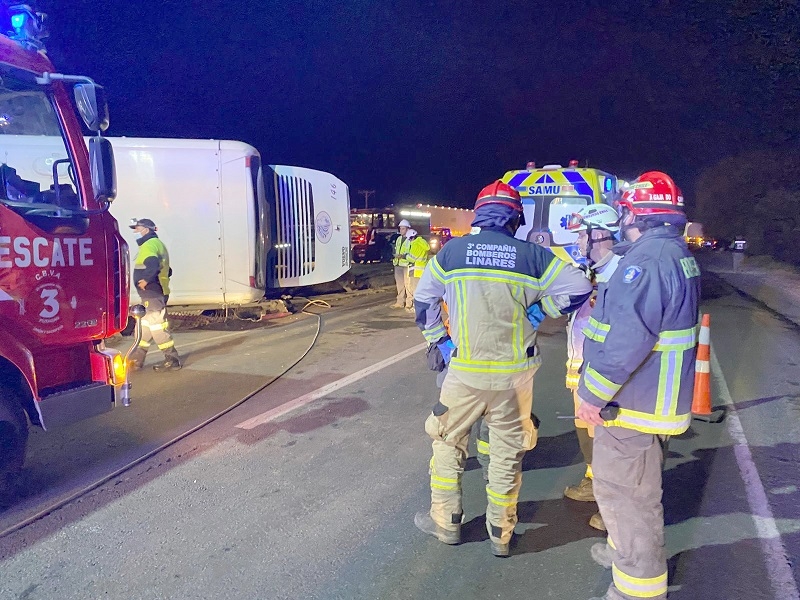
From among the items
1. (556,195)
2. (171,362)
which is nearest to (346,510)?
(171,362)

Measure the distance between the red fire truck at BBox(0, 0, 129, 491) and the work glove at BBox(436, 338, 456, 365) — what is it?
90.5 inches

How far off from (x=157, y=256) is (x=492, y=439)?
523cm

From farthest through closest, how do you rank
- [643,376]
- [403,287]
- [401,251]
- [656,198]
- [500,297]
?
[403,287], [401,251], [500,297], [656,198], [643,376]

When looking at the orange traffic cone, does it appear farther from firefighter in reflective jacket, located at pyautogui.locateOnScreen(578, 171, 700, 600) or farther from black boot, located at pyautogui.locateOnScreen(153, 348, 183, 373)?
black boot, located at pyautogui.locateOnScreen(153, 348, 183, 373)

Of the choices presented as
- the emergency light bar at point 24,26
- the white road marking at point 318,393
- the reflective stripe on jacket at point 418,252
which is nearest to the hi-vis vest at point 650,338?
the white road marking at point 318,393

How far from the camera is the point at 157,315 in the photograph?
7188 millimetres

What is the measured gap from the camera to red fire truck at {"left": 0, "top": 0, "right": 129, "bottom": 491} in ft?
11.8

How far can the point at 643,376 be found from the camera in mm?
2678

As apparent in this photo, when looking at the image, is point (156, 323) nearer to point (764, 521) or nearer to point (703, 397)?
point (703, 397)

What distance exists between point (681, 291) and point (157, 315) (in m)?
6.16

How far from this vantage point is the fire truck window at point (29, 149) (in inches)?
144

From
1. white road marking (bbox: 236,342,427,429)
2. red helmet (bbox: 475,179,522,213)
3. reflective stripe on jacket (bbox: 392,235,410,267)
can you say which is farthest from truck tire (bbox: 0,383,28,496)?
reflective stripe on jacket (bbox: 392,235,410,267)

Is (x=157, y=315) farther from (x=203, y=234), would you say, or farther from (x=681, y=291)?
(x=681, y=291)

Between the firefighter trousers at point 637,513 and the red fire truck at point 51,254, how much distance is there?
326cm
